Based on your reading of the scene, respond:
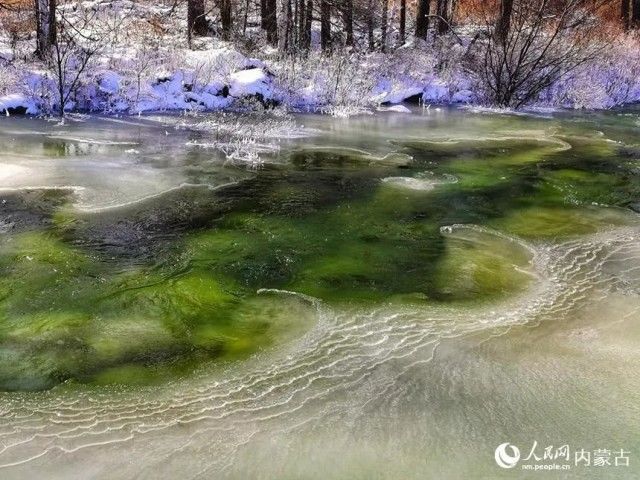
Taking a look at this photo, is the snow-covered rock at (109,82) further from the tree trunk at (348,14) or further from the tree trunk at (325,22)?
the tree trunk at (348,14)

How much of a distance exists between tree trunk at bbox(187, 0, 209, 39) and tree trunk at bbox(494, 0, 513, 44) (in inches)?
389

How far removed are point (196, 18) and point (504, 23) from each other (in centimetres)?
1022

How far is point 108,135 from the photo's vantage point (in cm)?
1146

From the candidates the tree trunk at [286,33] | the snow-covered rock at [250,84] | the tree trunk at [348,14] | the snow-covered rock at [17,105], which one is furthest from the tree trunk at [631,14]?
the snow-covered rock at [17,105]

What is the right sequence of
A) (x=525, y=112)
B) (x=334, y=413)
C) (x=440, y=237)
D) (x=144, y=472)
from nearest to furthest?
(x=144, y=472) < (x=334, y=413) < (x=440, y=237) < (x=525, y=112)

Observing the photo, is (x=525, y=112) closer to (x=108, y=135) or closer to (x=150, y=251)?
(x=108, y=135)

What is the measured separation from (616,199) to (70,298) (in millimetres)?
7266

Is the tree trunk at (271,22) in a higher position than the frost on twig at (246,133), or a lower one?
higher

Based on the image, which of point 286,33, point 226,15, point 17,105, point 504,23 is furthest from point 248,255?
point 226,15

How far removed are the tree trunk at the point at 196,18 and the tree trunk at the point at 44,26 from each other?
5.39 m

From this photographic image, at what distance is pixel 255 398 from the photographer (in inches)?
142

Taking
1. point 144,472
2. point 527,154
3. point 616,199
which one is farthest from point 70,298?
point 527,154

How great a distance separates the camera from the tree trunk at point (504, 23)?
688 inches

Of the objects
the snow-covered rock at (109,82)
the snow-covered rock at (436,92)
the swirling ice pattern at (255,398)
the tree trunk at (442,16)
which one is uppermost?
the tree trunk at (442,16)
